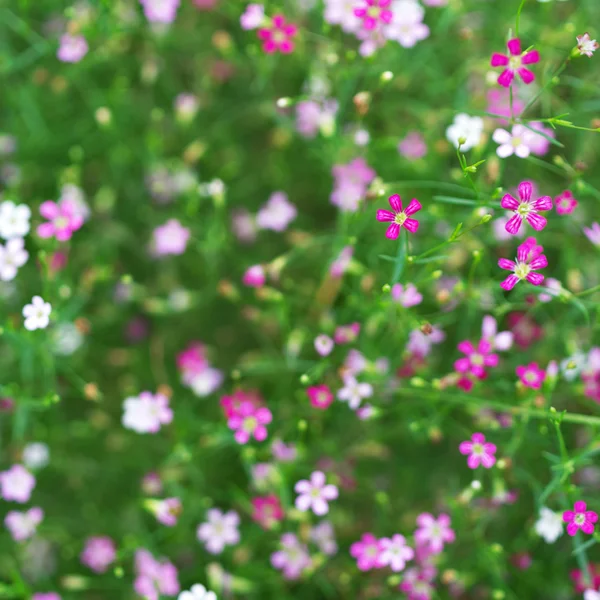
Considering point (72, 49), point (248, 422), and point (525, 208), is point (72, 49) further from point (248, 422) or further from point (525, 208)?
point (525, 208)

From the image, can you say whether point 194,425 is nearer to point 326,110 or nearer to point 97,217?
point 97,217

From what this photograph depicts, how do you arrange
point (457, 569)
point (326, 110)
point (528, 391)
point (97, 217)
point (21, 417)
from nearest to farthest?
point (528, 391) → point (21, 417) → point (457, 569) → point (326, 110) → point (97, 217)

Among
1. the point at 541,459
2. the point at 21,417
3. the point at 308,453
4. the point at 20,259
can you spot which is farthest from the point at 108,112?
the point at 541,459

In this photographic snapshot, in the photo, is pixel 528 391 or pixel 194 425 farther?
pixel 194 425

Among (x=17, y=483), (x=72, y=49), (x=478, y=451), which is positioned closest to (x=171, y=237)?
(x=72, y=49)

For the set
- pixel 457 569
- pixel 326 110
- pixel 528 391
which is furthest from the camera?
pixel 326 110

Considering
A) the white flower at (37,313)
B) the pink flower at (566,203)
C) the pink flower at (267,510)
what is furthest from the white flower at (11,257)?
the pink flower at (566,203)

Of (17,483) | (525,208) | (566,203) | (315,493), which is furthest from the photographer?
(17,483)

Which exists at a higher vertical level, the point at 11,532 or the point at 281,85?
the point at 281,85
